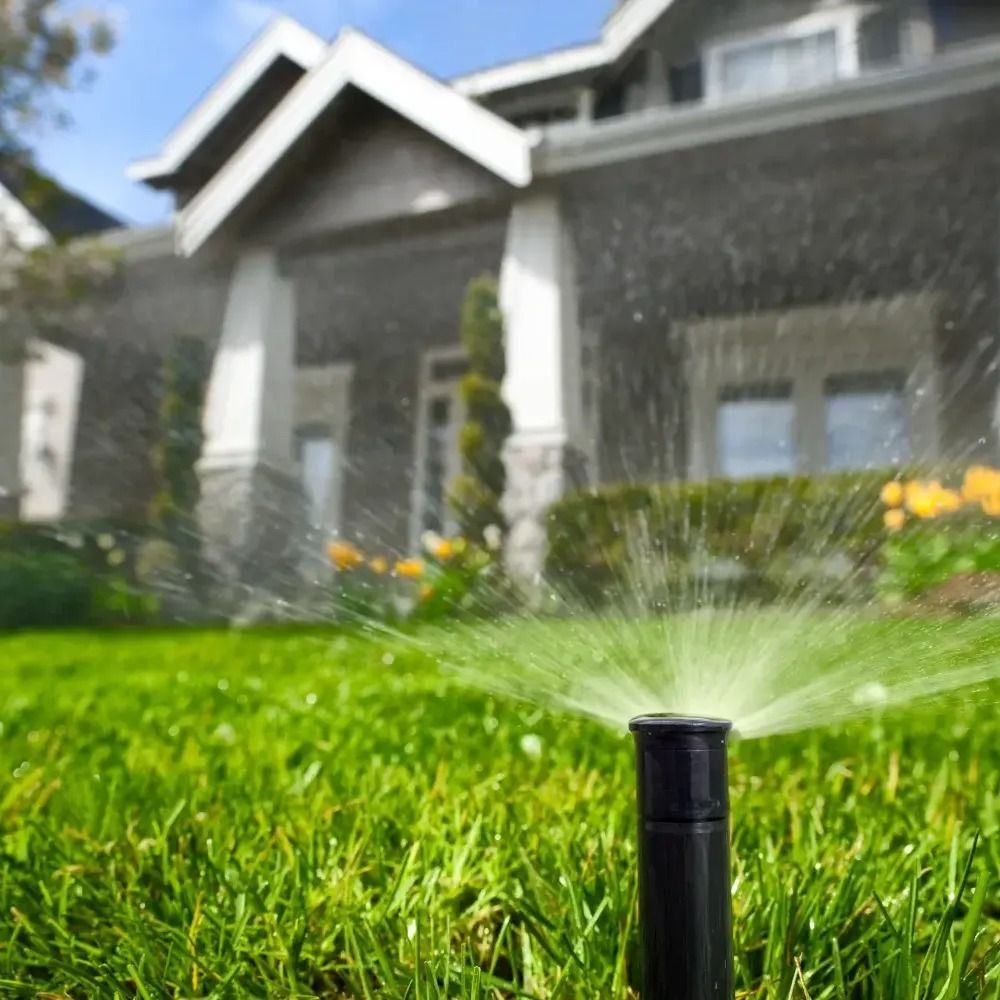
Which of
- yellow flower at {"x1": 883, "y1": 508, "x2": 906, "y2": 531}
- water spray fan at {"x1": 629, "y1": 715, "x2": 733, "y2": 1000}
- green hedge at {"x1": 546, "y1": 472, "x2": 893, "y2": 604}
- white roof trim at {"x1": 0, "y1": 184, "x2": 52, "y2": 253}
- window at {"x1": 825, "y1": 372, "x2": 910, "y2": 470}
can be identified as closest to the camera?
water spray fan at {"x1": 629, "y1": 715, "x2": 733, "y2": 1000}

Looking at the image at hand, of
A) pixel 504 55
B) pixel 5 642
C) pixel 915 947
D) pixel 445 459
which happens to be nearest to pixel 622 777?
pixel 915 947

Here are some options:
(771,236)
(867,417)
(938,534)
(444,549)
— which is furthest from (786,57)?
(444,549)

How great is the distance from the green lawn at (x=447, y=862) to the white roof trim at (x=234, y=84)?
225 cm

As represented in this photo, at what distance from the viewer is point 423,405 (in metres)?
4.53

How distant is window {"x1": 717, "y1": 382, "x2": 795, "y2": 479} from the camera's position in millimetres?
3502

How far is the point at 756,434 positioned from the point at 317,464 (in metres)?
1.87

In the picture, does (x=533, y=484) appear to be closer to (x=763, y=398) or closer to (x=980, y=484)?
(x=763, y=398)

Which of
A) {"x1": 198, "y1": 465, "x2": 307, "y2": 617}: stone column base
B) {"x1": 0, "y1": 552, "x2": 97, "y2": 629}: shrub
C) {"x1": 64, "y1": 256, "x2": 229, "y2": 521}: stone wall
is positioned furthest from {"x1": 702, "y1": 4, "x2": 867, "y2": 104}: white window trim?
{"x1": 0, "y1": 552, "x2": 97, "y2": 629}: shrub

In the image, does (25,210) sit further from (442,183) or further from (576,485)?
(576,485)

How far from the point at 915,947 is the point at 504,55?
2.80 m

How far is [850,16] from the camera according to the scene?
3623 mm

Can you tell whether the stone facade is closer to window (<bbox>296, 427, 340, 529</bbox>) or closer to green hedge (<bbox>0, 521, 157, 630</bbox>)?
window (<bbox>296, 427, 340, 529</bbox>)

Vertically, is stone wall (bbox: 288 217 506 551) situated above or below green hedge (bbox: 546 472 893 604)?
above

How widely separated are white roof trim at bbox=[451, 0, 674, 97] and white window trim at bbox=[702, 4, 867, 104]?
17.5 inches
